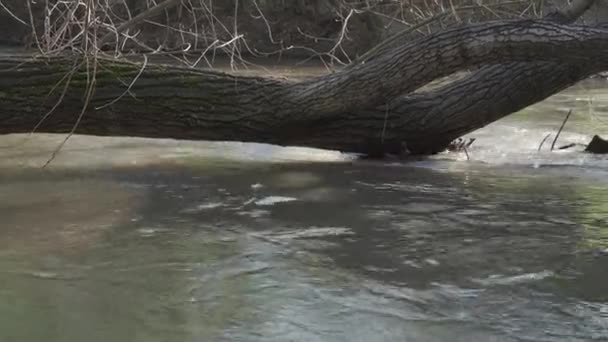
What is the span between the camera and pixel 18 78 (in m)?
5.84

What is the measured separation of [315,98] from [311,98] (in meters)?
0.03

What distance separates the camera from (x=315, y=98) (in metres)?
6.07

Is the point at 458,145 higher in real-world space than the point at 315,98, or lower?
lower

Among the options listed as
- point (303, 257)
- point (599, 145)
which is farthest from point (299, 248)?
point (599, 145)

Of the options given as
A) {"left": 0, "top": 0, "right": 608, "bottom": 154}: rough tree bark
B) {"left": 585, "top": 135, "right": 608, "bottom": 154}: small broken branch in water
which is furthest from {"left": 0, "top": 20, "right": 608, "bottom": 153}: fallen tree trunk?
{"left": 585, "top": 135, "right": 608, "bottom": 154}: small broken branch in water

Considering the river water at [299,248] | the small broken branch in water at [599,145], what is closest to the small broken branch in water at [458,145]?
the river water at [299,248]

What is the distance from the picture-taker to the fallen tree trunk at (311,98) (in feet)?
18.8

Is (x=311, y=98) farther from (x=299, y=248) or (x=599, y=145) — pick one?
(x=599, y=145)

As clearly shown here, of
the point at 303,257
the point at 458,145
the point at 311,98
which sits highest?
the point at 311,98

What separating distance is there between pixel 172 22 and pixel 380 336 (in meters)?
15.0

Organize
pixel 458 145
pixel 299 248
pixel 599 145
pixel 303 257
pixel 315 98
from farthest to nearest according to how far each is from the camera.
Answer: pixel 458 145
pixel 599 145
pixel 315 98
pixel 299 248
pixel 303 257

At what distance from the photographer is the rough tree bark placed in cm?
574

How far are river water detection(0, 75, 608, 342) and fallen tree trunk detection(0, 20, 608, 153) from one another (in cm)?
26

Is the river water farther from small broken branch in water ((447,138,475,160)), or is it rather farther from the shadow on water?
small broken branch in water ((447,138,475,160))
